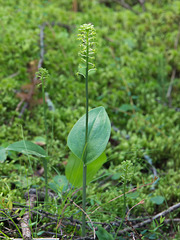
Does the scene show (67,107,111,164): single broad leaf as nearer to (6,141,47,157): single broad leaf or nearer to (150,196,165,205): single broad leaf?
(6,141,47,157): single broad leaf

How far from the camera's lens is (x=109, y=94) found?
8.71 feet

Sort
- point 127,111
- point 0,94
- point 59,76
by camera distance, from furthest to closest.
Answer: point 59,76 < point 127,111 < point 0,94

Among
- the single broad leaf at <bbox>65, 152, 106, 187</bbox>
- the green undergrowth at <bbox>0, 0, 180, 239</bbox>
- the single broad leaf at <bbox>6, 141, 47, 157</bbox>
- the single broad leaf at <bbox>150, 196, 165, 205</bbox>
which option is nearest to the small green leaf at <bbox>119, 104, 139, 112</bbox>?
the green undergrowth at <bbox>0, 0, 180, 239</bbox>

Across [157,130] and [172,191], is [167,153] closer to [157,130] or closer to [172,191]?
[157,130]

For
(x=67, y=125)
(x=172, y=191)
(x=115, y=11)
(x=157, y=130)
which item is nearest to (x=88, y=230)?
(x=172, y=191)

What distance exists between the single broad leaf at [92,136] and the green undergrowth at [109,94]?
32 centimetres

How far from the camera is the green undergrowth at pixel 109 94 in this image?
68.0 inches

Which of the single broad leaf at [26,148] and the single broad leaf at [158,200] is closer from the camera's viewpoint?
the single broad leaf at [26,148]

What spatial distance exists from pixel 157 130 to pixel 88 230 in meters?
1.23

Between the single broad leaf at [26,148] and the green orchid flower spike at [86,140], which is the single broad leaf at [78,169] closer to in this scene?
the green orchid flower spike at [86,140]

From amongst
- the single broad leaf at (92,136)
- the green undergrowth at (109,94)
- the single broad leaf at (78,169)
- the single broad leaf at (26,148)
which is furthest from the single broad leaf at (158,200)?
the single broad leaf at (26,148)

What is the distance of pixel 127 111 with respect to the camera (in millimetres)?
2535

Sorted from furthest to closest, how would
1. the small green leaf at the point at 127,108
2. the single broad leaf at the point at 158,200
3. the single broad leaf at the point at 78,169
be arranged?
the small green leaf at the point at 127,108
the single broad leaf at the point at 158,200
the single broad leaf at the point at 78,169

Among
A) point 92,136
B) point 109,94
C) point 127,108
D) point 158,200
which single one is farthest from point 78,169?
point 109,94
